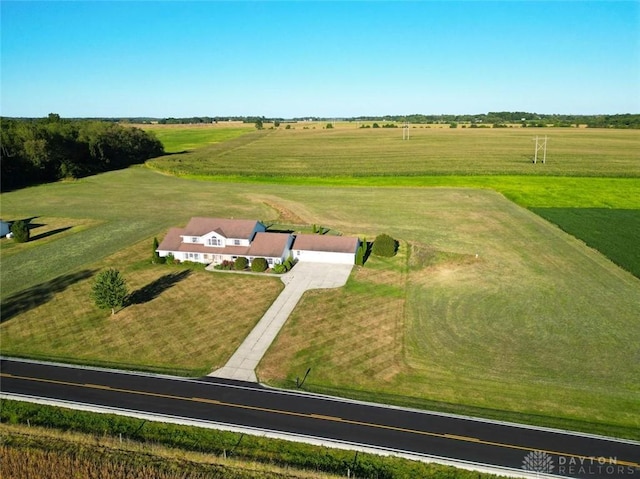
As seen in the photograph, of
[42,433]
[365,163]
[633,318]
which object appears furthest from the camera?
[365,163]

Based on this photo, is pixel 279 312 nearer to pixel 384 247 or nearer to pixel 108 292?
pixel 108 292

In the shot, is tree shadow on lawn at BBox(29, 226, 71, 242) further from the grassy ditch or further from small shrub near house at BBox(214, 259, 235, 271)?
the grassy ditch

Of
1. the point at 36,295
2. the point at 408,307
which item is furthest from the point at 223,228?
the point at 408,307

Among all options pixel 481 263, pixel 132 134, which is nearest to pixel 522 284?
pixel 481 263

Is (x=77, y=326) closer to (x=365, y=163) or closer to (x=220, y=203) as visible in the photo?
(x=220, y=203)

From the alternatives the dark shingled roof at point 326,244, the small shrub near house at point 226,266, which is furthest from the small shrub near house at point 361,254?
the small shrub near house at point 226,266
